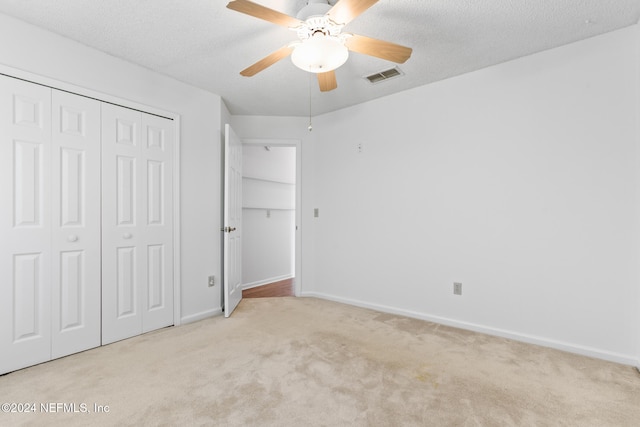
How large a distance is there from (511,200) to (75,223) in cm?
357

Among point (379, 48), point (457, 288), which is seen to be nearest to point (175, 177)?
point (379, 48)

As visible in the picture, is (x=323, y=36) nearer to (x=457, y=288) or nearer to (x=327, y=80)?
(x=327, y=80)

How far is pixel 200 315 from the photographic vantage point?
10.2 feet

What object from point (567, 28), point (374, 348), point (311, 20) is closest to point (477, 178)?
point (567, 28)

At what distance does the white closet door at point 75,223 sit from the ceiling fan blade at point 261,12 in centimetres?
167

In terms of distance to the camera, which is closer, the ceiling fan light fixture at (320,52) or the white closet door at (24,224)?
the ceiling fan light fixture at (320,52)

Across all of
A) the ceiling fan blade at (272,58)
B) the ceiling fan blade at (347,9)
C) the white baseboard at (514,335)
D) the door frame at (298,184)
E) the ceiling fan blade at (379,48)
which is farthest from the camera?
the door frame at (298,184)

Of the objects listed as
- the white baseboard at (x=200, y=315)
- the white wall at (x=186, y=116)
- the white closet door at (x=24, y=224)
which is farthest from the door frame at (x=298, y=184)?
the white closet door at (x=24, y=224)

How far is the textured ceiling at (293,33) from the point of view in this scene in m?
1.92

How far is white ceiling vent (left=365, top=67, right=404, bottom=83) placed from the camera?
2.82 meters

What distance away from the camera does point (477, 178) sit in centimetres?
281

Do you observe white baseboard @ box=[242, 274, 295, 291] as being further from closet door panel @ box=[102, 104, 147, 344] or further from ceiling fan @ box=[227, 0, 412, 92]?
ceiling fan @ box=[227, 0, 412, 92]

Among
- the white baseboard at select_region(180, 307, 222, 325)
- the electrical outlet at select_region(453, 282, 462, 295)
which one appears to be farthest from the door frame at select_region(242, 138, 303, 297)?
the electrical outlet at select_region(453, 282, 462, 295)

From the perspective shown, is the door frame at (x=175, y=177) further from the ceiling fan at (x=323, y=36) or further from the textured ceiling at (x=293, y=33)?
the ceiling fan at (x=323, y=36)
